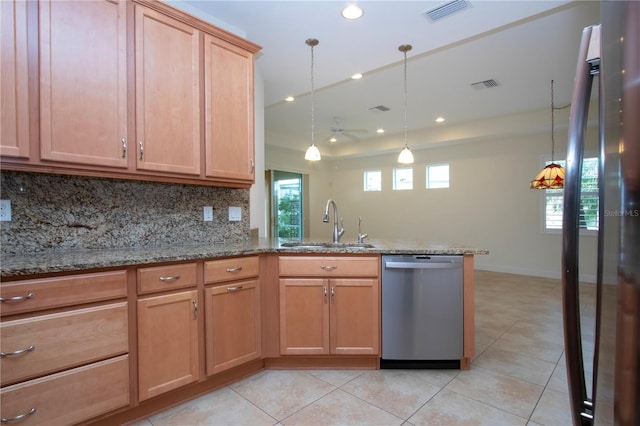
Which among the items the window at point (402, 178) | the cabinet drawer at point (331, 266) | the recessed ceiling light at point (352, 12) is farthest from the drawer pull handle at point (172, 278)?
the window at point (402, 178)

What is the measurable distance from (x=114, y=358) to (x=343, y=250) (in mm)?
1499

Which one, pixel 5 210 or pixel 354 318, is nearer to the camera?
pixel 5 210

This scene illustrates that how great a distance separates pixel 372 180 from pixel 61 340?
23.5 feet

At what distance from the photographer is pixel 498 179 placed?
6062 mm

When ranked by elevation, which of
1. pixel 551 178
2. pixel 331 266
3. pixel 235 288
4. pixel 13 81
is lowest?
pixel 235 288

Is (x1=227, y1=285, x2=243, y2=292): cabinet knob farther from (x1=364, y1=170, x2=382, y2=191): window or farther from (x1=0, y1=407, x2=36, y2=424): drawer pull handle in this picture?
(x1=364, y1=170, x2=382, y2=191): window

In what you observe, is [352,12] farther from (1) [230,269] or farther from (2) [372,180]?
(2) [372,180]

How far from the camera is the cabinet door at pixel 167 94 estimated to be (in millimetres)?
2014

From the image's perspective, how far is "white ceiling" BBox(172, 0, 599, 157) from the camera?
2.56m

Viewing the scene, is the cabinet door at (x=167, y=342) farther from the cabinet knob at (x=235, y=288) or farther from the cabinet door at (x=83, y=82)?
the cabinet door at (x=83, y=82)

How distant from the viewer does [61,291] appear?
149 cm

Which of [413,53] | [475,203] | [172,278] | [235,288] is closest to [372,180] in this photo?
[475,203]

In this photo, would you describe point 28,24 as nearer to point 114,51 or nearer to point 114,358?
point 114,51

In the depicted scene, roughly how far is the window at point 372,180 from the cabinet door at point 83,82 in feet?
21.4
